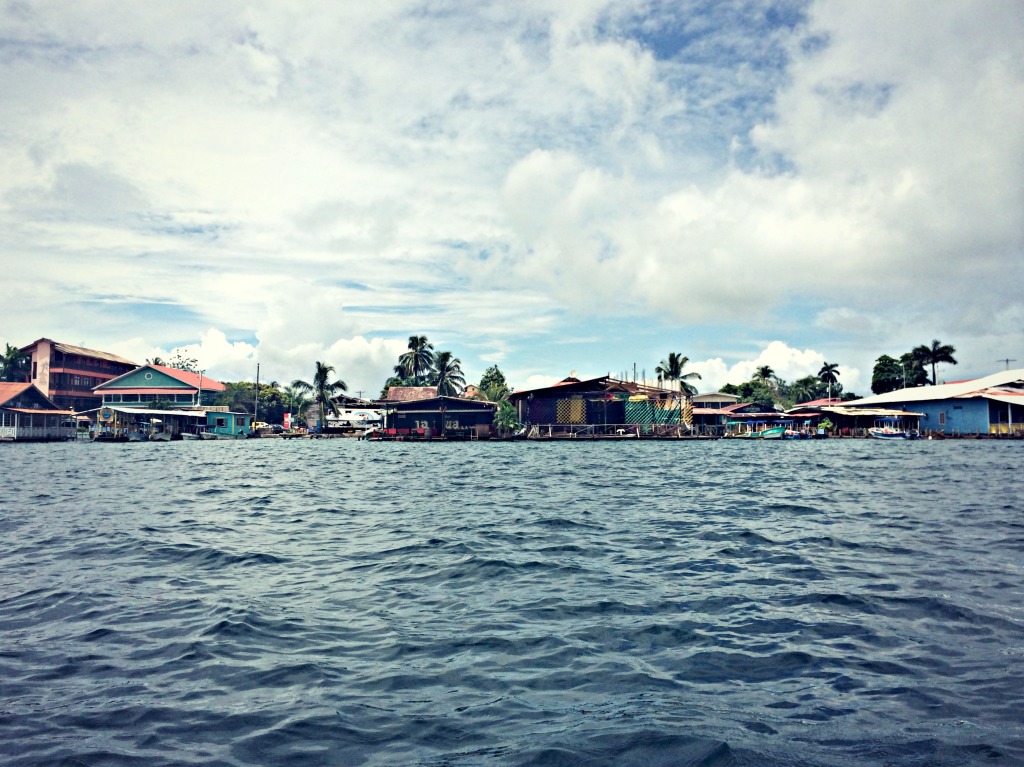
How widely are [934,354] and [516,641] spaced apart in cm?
8392

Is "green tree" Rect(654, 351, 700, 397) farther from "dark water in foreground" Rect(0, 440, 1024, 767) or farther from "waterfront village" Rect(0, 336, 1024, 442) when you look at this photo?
"dark water in foreground" Rect(0, 440, 1024, 767)

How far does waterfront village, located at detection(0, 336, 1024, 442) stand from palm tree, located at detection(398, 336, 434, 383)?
142 millimetres

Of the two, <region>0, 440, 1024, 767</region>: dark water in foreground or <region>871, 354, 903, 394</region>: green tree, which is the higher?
<region>871, 354, 903, 394</region>: green tree

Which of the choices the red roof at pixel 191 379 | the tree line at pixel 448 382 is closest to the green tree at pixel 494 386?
the tree line at pixel 448 382

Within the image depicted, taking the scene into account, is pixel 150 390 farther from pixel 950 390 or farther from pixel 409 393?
pixel 950 390

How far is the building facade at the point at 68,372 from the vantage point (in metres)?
68.0

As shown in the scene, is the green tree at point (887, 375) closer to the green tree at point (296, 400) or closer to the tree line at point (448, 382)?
the tree line at point (448, 382)

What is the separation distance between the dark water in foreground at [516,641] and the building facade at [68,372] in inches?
2671

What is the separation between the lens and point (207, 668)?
16.4 feet

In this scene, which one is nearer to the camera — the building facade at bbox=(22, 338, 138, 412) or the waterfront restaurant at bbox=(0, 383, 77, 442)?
the waterfront restaurant at bbox=(0, 383, 77, 442)

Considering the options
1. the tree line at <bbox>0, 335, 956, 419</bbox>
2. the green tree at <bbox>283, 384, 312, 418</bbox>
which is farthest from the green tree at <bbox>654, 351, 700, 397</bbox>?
the green tree at <bbox>283, 384, 312, 418</bbox>

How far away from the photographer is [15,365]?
232 ft

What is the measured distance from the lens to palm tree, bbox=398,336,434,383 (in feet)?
263

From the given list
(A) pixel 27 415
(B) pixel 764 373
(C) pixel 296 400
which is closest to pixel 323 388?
(C) pixel 296 400
